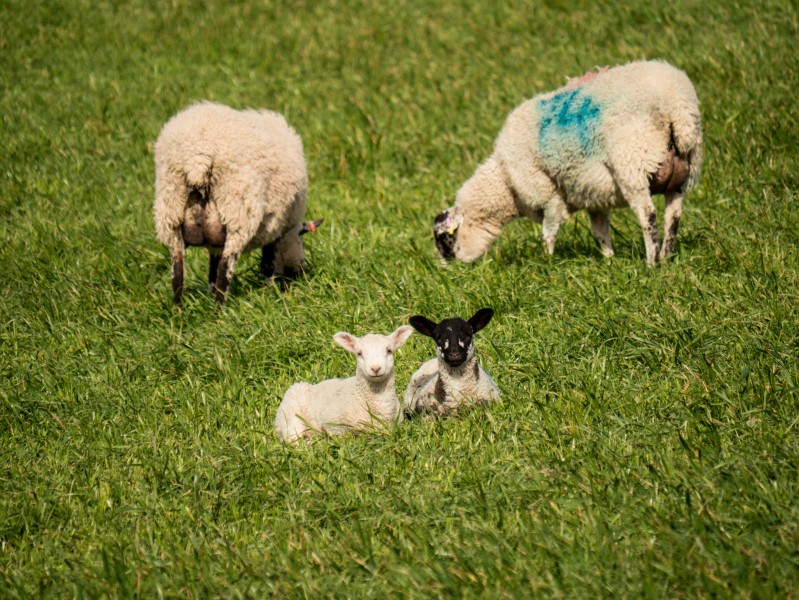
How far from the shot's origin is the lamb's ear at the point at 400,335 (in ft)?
18.2

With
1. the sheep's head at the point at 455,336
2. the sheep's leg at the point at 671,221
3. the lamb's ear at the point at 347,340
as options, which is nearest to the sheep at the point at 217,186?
the lamb's ear at the point at 347,340

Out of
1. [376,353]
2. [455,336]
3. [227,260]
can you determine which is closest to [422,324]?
[455,336]

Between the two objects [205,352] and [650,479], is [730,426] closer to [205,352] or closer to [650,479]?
[650,479]

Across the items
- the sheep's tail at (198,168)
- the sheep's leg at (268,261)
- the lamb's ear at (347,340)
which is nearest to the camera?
the lamb's ear at (347,340)

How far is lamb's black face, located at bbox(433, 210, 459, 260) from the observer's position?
8.69 metres

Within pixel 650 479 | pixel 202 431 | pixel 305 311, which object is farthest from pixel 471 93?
pixel 650 479

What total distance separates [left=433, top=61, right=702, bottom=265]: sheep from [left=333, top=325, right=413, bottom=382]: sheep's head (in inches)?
111

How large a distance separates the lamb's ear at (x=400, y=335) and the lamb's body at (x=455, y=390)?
9.7 inches

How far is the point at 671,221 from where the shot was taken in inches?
297

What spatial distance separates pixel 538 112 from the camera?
8.29m

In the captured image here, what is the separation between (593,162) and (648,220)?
0.68 meters

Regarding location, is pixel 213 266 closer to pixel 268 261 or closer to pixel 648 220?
pixel 268 261

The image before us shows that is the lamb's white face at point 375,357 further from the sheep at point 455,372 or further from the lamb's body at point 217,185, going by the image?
the lamb's body at point 217,185

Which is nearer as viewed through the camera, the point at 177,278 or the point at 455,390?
the point at 455,390
